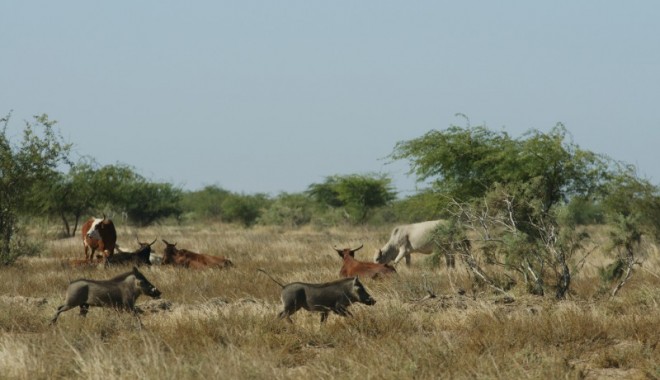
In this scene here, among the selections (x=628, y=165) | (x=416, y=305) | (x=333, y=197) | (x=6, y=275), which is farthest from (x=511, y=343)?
(x=333, y=197)

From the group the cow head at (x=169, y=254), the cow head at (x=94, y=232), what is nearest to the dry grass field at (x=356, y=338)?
the cow head at (x=169, y=254)

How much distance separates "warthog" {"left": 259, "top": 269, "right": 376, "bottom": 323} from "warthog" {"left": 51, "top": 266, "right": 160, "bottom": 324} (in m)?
1.73

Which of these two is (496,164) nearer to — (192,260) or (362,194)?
(192,260)

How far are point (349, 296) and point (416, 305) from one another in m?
1.79

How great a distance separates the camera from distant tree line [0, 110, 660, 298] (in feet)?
48.5

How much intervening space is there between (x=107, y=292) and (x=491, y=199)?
630 centimetres

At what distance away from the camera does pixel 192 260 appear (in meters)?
21.1

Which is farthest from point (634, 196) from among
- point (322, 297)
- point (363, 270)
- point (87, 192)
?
point (87, 192)

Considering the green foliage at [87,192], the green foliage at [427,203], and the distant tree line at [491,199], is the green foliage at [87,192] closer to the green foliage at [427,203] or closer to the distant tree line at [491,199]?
the distant tree line at [491,199]

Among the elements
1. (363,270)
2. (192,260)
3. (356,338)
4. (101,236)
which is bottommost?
(356,338)

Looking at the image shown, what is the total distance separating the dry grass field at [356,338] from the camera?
340 inches

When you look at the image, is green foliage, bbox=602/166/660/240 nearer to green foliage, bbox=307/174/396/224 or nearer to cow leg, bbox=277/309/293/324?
cow leg, bbox=277/309/293/324

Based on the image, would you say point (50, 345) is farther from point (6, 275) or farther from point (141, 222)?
point (141, 222)

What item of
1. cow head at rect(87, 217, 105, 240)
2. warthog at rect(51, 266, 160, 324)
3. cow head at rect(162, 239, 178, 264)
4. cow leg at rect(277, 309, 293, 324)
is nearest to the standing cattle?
cow head at rect(87, 217, 105, 240)
